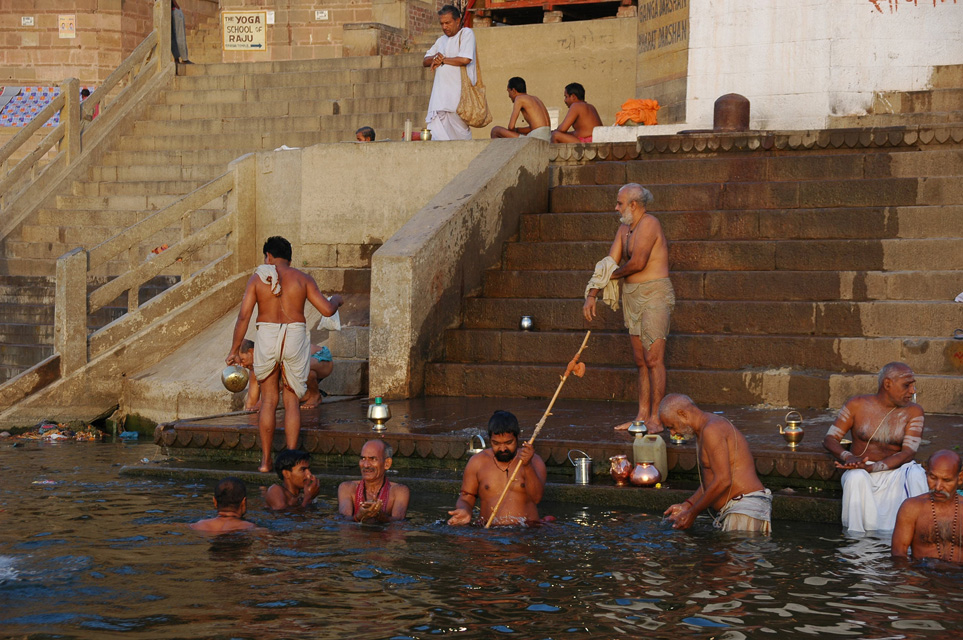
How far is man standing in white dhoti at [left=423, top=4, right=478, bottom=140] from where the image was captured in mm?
13180

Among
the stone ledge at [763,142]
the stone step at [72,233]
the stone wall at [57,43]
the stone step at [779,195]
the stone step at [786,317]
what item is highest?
the stone wall at [57,43]

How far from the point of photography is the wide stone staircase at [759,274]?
989cm

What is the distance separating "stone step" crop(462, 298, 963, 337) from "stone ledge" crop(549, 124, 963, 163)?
231 cm

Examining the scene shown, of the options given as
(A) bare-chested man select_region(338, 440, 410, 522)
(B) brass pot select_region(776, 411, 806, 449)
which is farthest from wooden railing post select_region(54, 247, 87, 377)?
(B) brass pot select_region(776, 411, 806, 449)

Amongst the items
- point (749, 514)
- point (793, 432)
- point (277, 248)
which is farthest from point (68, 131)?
point (749, 514)

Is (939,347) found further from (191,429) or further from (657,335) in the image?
(191,429)

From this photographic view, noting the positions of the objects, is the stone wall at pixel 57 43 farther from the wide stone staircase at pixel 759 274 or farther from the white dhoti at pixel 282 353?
the white dhoti at pixel 282 353

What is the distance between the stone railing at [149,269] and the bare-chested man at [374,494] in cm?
558

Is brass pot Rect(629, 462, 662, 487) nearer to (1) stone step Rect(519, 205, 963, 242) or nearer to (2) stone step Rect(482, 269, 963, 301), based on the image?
(2) stone step Rect(482, 269, 963, 301)

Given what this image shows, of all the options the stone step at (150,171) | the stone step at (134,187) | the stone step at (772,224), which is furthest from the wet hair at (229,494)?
the stone step at (150,171)

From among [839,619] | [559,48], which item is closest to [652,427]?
[839,619]

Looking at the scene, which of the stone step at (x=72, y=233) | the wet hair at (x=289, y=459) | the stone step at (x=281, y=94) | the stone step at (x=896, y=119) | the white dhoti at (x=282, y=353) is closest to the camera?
the wet hair at (x=289, y=459)

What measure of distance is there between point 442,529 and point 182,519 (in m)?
1.70

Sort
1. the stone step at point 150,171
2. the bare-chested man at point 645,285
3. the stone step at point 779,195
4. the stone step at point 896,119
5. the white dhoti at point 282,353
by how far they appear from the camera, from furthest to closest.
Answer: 1. the stone step at point 150,171
2. the stone step at point 896,119
3. the stone step at point 779,195
4. the white dhoti at point 282,353
5. the bare-chested man at point 645,285
